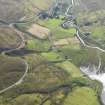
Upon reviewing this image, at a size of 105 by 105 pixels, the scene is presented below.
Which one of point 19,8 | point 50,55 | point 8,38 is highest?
point 19,8

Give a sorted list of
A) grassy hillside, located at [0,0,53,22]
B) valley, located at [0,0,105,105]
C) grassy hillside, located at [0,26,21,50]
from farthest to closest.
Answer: grassy hillside, located at [0,0,53,22]
grassy hillside, located at [0,26,21,50]
valley, located at [0,0,105,105]

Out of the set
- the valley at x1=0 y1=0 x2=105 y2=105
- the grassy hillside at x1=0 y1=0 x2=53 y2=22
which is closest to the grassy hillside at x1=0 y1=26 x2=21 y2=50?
the valley at x1=0 y1=0 x2=105 y2=105

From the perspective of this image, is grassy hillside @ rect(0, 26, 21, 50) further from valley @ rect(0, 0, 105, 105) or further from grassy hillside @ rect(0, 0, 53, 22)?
grassy hillside @ rect(0, 0, 53, 22)

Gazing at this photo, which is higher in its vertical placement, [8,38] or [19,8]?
[19,8]

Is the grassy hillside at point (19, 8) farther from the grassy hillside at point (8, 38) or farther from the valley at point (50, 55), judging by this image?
the grassy hillside at point (8, 38)

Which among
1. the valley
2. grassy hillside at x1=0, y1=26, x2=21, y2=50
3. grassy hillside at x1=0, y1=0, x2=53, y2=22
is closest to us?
the valley

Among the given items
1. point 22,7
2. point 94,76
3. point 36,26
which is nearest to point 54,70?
point 94,76

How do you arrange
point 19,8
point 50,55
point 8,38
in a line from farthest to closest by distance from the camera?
point 19,8 < point 8,38 < point 50,55

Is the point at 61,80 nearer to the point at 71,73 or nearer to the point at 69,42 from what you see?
the point at 71,73

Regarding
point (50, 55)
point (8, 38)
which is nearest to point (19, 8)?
point (8, 38)

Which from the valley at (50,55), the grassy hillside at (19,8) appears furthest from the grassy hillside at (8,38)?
the grassy hillside at (19,8)

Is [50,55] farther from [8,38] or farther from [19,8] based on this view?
[19,8]
